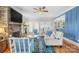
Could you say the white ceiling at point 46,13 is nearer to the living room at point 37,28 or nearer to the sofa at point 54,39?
the living room at point 37,28

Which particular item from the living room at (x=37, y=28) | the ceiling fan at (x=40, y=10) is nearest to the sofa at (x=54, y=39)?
the living room at (x=37, y=28)

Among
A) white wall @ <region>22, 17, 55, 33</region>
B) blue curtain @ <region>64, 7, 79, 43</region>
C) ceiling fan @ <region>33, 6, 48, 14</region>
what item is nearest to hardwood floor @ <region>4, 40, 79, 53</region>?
blue curtain @ <region>64, 7, 79, 43</region>

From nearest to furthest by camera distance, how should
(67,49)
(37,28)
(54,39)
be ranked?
1. (67,49)
2. (37,28)
3. (54,39)

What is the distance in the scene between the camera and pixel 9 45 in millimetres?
2738

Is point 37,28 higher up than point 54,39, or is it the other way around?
point 37,28

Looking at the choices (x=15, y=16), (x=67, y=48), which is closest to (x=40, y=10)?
(x=15, y=16)

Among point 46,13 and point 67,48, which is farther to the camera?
point 46,13

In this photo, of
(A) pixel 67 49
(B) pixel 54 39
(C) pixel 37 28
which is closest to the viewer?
(A) pixel 67 49

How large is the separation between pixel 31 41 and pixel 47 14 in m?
0.74

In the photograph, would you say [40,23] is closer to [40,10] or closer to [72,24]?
[40,10]

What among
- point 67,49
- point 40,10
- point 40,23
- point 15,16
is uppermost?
point 40,10

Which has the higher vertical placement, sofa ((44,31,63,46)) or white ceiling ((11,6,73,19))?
white ceiling ((11,6,73,19))

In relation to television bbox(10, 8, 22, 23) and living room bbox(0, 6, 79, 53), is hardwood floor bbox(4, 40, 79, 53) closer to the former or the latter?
living room bbox(0, 6, 79, 53)
